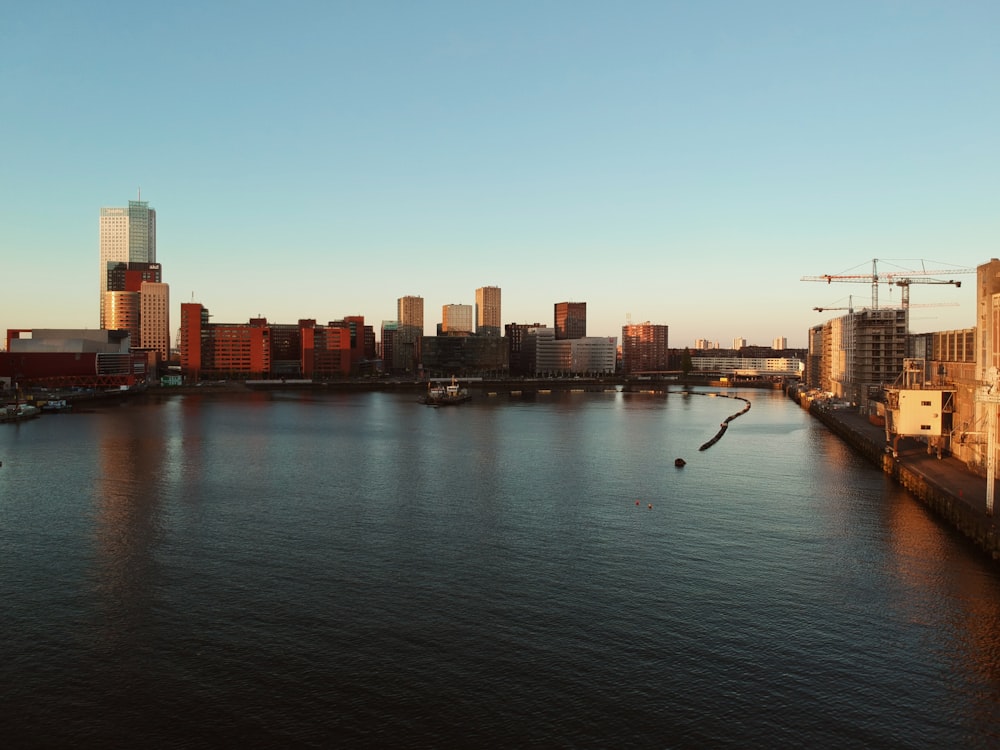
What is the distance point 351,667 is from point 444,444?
142ft

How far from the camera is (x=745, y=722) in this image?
1458 cm

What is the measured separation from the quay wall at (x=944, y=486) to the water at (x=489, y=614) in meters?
0.77

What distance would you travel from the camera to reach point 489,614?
65.3 feet

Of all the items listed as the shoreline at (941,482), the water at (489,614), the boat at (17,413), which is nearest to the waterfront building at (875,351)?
the shoreline at (941,482)

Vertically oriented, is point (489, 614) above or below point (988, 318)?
below

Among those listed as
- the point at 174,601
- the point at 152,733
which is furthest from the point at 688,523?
the point at 152,733

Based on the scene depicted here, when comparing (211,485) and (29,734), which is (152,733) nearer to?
(29,734)

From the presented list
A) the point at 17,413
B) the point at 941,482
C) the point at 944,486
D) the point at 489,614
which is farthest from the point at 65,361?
the point at 944,486

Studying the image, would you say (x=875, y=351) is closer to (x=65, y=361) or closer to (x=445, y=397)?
(x=445, y=397)

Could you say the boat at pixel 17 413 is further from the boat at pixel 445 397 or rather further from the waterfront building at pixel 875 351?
the waterfront building at pixel 875 351

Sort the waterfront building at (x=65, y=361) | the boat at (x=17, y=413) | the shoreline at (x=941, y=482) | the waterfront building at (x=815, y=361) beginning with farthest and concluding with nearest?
the waterfront building at (x=815, y=361) < the waterfront building at (x=65, y=361) < the boat at (x=17, y=413) < the shoreline at (x=941, y=482)

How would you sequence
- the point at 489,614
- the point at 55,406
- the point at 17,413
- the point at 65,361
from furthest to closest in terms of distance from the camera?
the point at 65,361
the point at 55,406
the point at 17,413
the point at 489,614

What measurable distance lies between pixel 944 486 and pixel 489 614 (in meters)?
24.6

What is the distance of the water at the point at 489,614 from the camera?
48.3ft
